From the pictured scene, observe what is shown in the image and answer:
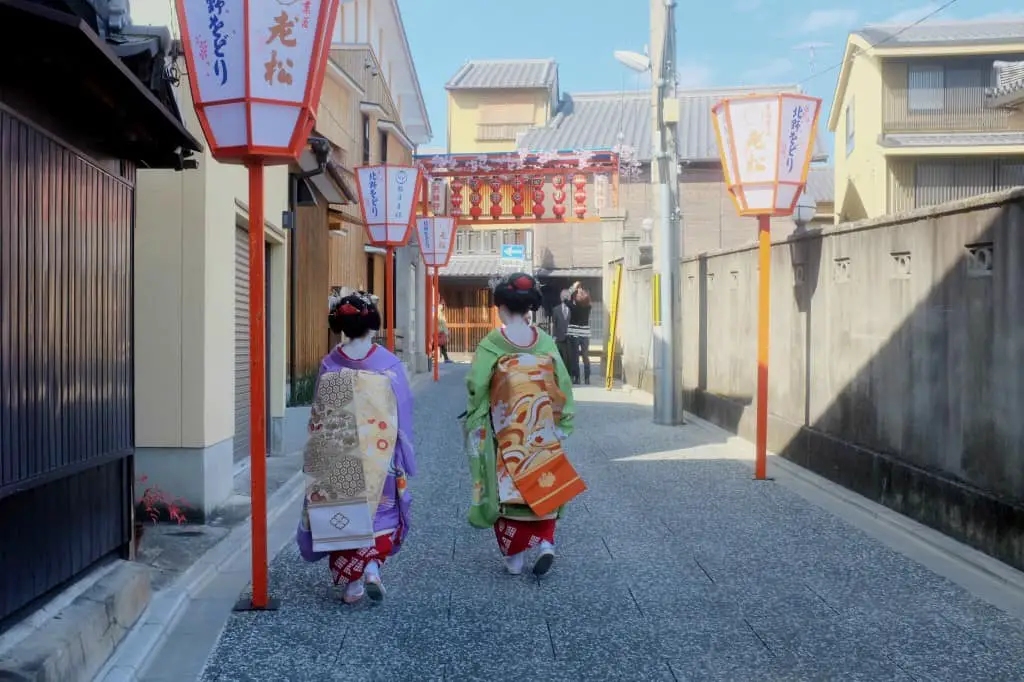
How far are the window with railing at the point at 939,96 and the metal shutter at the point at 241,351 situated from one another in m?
22.3

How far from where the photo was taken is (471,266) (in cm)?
3775

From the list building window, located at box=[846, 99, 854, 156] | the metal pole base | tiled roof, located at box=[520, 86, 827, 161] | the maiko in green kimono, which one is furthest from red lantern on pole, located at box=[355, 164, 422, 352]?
tiled roof, located at box=[520, 86, 827, 161]

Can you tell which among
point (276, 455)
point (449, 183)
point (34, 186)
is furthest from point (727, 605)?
point (449, 183)

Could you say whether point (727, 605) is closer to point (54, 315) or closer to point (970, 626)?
point (970, 626)

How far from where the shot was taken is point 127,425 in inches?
235

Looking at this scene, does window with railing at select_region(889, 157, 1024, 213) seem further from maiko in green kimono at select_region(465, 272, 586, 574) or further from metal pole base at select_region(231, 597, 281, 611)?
metal pole base at select_region(231, 597, 281, 611)

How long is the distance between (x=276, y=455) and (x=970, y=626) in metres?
8.18

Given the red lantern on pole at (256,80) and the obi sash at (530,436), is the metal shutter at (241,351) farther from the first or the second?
the red lantern on pole at (256,80)

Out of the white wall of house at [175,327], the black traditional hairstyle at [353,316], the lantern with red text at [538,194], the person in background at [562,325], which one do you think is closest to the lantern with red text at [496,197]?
the lantern with red text at [538,194]

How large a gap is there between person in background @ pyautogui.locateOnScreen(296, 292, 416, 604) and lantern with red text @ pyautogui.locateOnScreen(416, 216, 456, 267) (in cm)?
1725

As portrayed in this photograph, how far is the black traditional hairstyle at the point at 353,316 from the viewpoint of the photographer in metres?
5.85

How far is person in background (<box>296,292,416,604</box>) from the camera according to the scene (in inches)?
224

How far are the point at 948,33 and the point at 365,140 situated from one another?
656 inches

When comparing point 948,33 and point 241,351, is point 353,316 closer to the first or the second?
point 241,351
